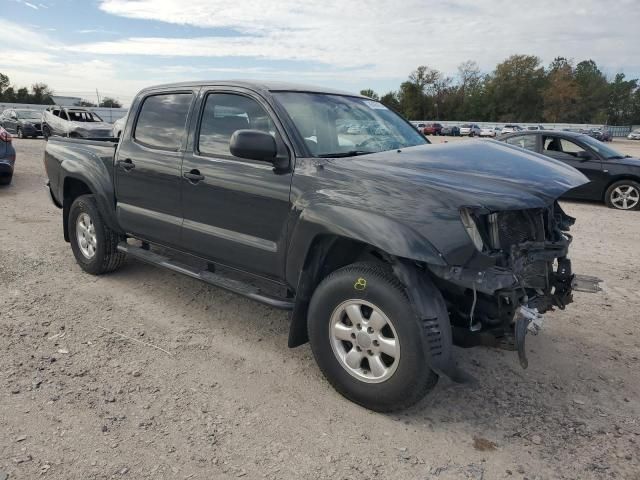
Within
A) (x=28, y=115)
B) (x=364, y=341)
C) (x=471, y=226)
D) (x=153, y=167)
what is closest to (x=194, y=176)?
(x=153, y=167)

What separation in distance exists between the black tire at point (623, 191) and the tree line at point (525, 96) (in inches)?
3162

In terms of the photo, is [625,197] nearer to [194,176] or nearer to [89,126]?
[194,176]

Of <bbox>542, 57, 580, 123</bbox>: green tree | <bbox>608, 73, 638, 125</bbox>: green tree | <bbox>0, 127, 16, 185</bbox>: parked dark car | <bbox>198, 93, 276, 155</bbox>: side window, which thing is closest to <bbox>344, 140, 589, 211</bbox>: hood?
<bbox>198, 93, 276, 155</bbox>: side window


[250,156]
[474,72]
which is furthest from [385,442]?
[474,72]

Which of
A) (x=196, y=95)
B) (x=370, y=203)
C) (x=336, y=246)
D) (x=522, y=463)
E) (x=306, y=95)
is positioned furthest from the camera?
(x=196, y=95)

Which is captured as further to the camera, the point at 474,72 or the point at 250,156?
the point at 474,72

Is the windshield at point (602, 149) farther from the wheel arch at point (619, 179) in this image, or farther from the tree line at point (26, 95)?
the tree line at point (26, 95)

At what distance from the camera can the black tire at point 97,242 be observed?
518 centimetres

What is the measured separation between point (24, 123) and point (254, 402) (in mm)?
24649

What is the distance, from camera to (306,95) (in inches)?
156

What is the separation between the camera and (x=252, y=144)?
3250mm

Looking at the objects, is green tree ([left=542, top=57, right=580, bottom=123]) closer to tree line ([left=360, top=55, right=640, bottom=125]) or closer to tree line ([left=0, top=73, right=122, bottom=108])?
tree line ([left=360, top=55, right=640, bottom=125])

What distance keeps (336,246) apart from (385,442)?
1168mm

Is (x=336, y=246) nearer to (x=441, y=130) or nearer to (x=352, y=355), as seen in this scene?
(x=352, y=355)
